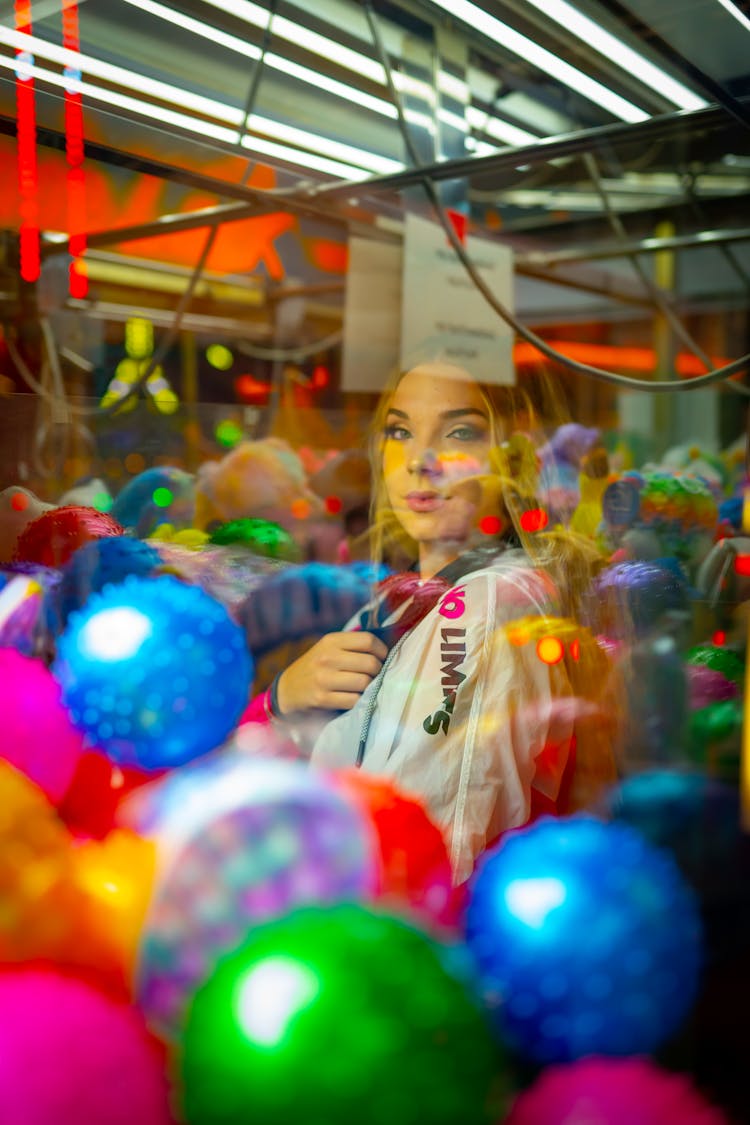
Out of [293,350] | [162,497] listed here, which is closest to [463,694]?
[162,497]

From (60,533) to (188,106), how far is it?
0.72 meters

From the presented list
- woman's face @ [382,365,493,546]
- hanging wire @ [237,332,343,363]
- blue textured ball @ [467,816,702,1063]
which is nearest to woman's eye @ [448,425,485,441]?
woman's face @ [382,365,493,546]

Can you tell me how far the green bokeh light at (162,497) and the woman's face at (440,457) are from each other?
0.28 metres

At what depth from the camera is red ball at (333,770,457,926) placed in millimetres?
513

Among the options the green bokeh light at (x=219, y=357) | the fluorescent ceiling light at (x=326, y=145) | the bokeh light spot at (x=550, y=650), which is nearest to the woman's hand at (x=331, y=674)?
the bokeh light spot at (x=550, y=650)

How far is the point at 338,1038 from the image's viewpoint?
0.38 meters

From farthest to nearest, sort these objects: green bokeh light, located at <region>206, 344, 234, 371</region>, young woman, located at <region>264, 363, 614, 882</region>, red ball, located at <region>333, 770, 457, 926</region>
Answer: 1. green bokeh light, located at <region>206, 344, 234, 371</region>
2. young woman, located at <region>264, 363, 614, 882</region>
3. red ball, located at <region>333, 770, 457, 926</region>

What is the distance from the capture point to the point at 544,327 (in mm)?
3799

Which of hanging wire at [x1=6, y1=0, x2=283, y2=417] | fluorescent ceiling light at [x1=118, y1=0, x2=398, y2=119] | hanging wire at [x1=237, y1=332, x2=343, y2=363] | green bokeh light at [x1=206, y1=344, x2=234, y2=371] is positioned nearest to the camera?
fluorescent ceiling light at [x1=118, y1=0, x2=398, y2=119]

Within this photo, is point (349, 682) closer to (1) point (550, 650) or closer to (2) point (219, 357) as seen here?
(1) point (550, 650)

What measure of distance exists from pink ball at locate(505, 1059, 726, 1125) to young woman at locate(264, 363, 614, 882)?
0.30 metres

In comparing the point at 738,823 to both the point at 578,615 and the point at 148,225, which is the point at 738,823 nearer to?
the point at 578,615

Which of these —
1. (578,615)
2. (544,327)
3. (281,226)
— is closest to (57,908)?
(578,615)

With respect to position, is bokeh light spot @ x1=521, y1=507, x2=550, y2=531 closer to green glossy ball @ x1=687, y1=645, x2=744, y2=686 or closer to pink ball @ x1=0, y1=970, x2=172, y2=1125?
green glossy ball @ x1=687, y1=645, x2=744, y2=686
